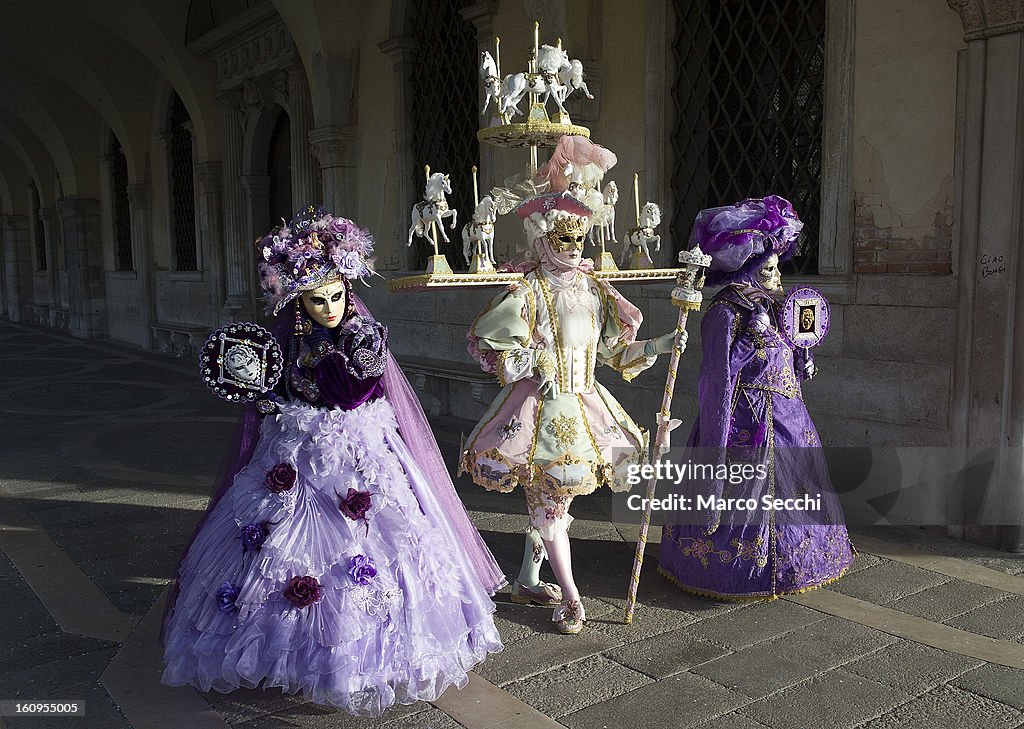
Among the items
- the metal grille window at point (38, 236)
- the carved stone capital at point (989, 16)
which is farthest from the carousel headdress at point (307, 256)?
the metal grille window at point (38, 236)

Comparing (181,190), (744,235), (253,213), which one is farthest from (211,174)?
(744,235)

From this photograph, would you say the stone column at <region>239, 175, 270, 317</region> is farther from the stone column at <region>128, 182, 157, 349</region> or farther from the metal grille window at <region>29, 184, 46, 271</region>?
the metal grille window at <region>29, 184, 46, 271</region>

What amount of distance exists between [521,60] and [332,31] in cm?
281

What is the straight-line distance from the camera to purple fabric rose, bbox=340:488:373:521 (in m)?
2.82

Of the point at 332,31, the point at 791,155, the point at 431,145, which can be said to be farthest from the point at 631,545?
the point at 332,31

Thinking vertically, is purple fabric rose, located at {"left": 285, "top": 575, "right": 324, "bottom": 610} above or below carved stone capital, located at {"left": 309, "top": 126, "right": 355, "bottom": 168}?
below

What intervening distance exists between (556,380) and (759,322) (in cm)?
91

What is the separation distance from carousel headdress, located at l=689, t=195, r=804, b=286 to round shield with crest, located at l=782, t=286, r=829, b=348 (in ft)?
0.71

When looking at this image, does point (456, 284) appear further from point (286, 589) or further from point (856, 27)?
point (856, 27)

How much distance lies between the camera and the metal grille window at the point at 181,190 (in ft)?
45.2

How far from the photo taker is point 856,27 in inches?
190

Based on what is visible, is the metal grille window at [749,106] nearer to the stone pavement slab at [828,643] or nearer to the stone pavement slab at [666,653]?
the stone pavement slab at [828,643]

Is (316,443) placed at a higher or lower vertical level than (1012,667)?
higher

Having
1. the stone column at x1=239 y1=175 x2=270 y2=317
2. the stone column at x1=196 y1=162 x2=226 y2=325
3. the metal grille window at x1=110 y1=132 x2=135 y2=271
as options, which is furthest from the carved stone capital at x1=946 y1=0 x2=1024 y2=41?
the metal grille window at x1=110 y1=132 x2=135 y2=271
